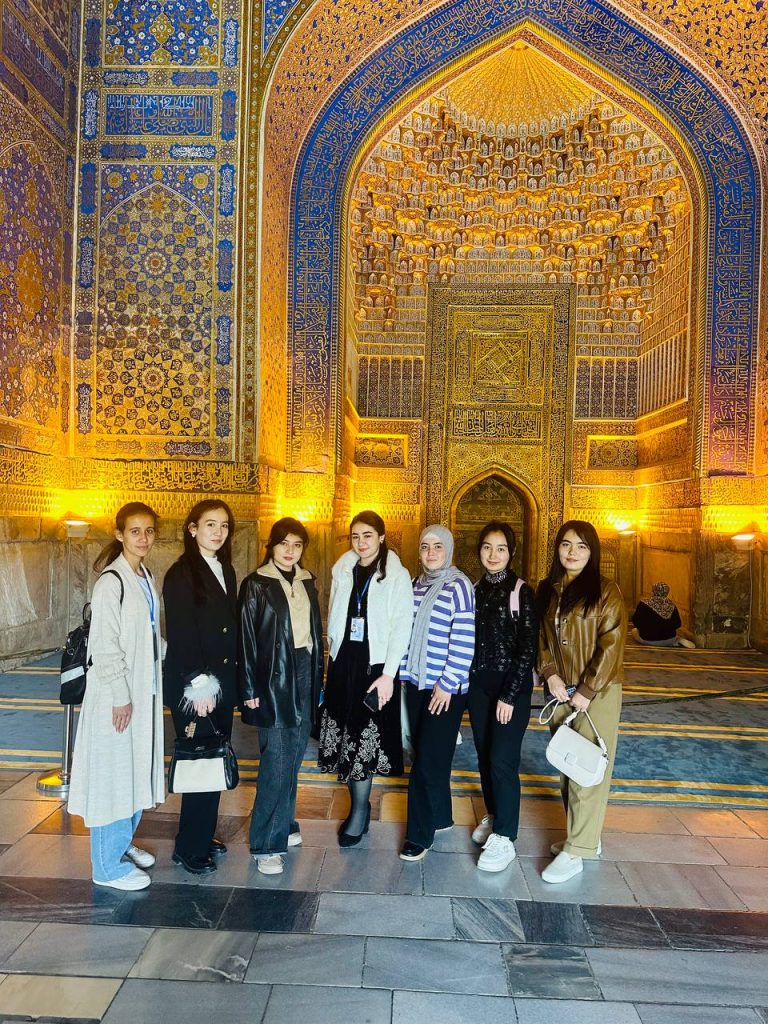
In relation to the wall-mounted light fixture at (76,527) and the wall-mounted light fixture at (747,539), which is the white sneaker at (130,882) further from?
the wall-mounted light fixture at (747,539)

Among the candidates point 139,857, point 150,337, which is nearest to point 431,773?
point 139,857

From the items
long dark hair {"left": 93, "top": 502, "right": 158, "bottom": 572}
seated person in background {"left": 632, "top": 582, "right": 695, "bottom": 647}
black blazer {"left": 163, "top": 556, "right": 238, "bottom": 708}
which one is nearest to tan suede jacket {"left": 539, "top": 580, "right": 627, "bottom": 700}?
black blazer {"left": 163, "top": 556, "right": 238, "bottom": 708}

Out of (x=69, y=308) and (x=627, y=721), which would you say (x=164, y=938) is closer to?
(x=627, y=721)

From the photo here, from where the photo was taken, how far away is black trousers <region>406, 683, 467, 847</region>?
265cm

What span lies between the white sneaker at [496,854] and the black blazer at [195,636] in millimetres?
1088

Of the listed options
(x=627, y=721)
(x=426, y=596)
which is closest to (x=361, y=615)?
(x=426, y=596)

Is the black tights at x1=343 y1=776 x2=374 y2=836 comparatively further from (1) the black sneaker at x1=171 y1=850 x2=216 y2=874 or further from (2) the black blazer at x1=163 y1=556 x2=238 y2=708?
(2) the black blazer at x1=163 y1=556 x2=238 y2=708

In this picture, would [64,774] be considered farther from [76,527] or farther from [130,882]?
[76,527]

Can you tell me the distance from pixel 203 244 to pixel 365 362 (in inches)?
177

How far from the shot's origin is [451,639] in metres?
2.62

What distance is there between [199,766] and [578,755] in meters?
1.35

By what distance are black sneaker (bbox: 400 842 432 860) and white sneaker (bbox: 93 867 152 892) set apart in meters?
0.92

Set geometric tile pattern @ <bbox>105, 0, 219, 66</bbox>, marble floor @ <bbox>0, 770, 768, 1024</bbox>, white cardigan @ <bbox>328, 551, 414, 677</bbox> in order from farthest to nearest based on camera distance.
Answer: geometric tile pattern @ <bbox>105, 0, 219, 66</bbox> < white cardigan @ <bbox>328, 551, 414, 677</bbox> < marble floor @ <bbox>0, 770, 768, 1024</bbox>

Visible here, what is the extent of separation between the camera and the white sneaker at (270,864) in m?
2.50
